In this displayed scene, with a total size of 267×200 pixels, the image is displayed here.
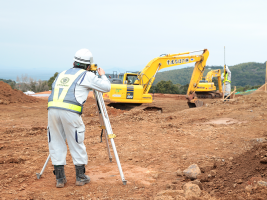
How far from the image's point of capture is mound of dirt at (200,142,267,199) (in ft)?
9.31

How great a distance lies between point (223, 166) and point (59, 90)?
2972 mm

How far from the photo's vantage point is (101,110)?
13.0 feet

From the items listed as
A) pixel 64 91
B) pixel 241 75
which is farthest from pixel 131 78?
pixel 241 75

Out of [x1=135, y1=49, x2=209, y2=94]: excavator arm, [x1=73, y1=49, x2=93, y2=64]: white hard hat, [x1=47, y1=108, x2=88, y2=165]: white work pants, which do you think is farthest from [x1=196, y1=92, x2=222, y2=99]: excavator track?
[x1=47, y1=108, x2=88, y2=165]: white work pants

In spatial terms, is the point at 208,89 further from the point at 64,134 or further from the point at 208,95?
the point at 64,134

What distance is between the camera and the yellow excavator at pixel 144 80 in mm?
12484

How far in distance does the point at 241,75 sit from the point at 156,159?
6688 cm

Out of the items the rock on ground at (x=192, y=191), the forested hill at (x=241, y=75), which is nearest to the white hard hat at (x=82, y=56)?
the rock on ground at (x=192, y=191)

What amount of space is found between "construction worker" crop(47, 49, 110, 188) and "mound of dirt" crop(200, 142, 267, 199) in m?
1.88

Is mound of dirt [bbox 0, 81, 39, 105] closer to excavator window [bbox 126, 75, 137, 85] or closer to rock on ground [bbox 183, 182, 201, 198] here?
excavator window [bbox 126, 75, 137, 85]

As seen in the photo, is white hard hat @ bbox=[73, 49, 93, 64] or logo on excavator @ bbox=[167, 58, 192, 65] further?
logo on excavator @ bbox=[167, 58, 192, 65]

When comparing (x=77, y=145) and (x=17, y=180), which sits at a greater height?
(x=77, y=145)

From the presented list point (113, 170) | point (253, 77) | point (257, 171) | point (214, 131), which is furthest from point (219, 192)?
point (253, 77)

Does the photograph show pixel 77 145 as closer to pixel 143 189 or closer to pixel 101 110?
pixel 101 110
